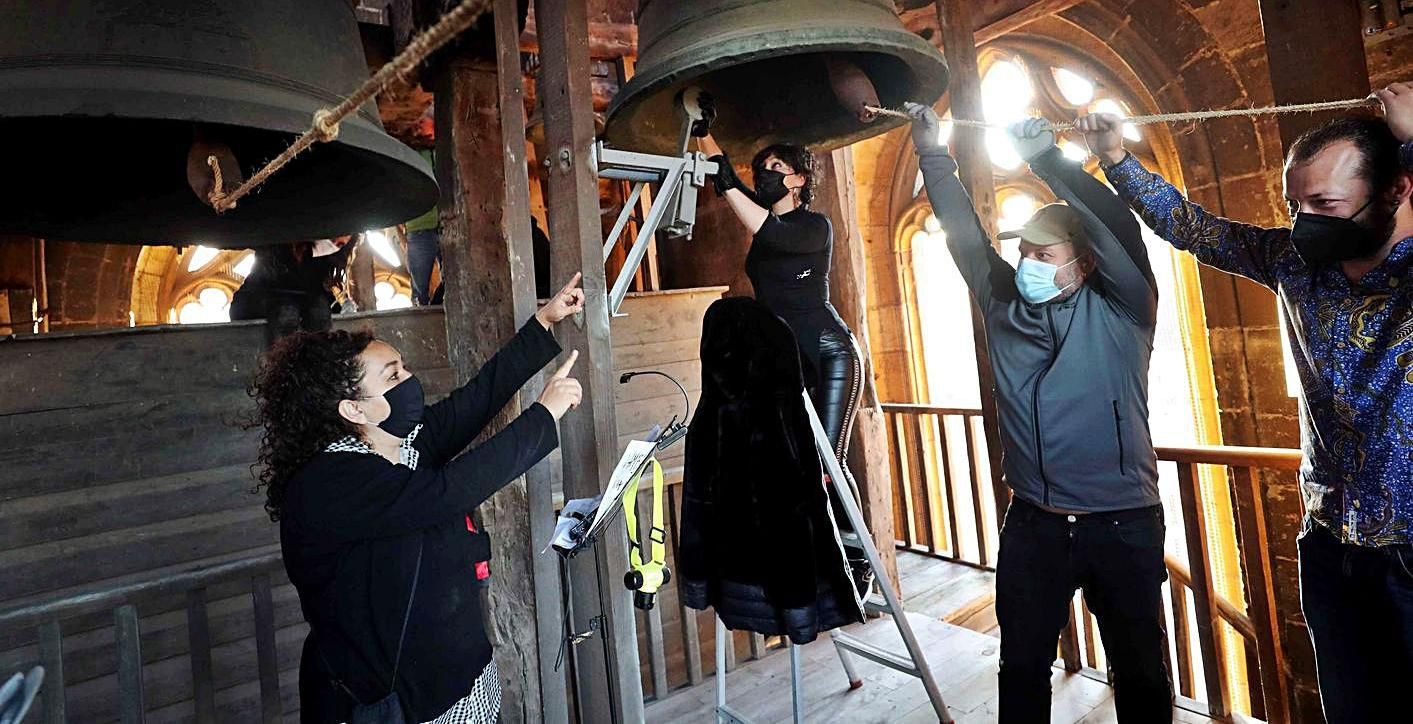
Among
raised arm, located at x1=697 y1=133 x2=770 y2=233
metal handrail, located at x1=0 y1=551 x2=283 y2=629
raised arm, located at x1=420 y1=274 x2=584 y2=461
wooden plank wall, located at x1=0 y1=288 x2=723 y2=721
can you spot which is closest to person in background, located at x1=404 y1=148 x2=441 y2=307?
wooden plank wall, located at x1=0 y1=288 x2=723 y2=721

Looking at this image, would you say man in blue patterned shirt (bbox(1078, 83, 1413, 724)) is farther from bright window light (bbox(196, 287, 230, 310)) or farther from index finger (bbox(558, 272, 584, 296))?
bright window light (bbox(196, 287, 230, 310))

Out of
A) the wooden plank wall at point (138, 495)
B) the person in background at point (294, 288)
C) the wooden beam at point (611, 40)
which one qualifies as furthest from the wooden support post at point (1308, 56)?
the wooden plank wall at point (138, 495)

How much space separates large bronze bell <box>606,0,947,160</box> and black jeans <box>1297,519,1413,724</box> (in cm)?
135

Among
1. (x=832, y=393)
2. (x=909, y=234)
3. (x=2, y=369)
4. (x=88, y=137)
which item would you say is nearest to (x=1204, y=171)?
(x=909, y=234)

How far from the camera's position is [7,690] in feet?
3.14

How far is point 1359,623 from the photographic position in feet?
4.84

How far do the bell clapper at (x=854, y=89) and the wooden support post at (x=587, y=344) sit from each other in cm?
62

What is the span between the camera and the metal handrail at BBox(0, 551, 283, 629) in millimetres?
2146

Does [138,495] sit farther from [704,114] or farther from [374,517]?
[704,114]

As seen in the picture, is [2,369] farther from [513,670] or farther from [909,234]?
[909,234]

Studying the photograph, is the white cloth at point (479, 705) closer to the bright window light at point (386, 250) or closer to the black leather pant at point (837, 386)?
the black leather pant at point (837, 386)

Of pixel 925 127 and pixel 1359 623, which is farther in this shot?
pixel 925 127

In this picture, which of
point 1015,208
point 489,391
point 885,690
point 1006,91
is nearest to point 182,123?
point 489,391

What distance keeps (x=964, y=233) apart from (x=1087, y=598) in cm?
113
